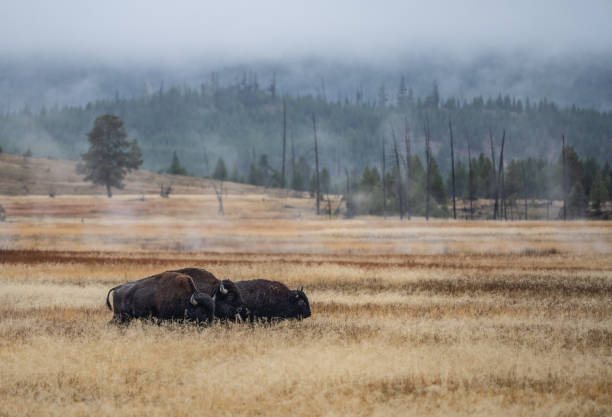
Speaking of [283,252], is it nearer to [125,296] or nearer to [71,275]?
[71,275]

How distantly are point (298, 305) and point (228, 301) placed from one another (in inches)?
63.1

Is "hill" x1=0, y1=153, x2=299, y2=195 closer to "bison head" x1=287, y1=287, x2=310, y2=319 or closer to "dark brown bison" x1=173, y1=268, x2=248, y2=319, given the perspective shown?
"bison head" x1=287, y1=287, x2=310, y2=319

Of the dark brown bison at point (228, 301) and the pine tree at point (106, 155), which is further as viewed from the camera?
the pine tree at point (106, 155)

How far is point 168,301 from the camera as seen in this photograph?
1330 centimetres

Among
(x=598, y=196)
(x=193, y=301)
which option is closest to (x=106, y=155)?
(x=598, y=196)

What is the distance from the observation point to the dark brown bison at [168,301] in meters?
13.2

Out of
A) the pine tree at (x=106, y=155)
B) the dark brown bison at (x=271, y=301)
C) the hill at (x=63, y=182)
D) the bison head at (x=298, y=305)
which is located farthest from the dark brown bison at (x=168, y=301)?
the hill at (x=63, y=182)

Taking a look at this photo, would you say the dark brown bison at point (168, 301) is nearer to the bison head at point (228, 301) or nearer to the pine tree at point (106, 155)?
the bison head at point (228, 301)

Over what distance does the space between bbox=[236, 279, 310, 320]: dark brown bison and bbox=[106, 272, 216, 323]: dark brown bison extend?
1.04 m

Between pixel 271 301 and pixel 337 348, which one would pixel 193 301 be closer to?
pixel 271 301

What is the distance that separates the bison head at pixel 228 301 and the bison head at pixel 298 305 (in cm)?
120

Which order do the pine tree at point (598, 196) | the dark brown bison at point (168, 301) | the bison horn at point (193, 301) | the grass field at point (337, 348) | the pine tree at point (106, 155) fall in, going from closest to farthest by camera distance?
1. the grass field at point (337, 348)
2. the bison horn at point (193, 301)
3. the dark brown bison at point (168, 301)
4. the pine tree at point (598, 196)
5. the pine tree at point (106, 155)

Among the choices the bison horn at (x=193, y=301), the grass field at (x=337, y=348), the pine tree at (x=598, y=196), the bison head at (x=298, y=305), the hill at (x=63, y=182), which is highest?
the hill at (x=63, y=182)

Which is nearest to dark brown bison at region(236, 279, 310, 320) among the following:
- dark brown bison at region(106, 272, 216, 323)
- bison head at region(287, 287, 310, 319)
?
bison head at region(287, 287, 310, 319)
